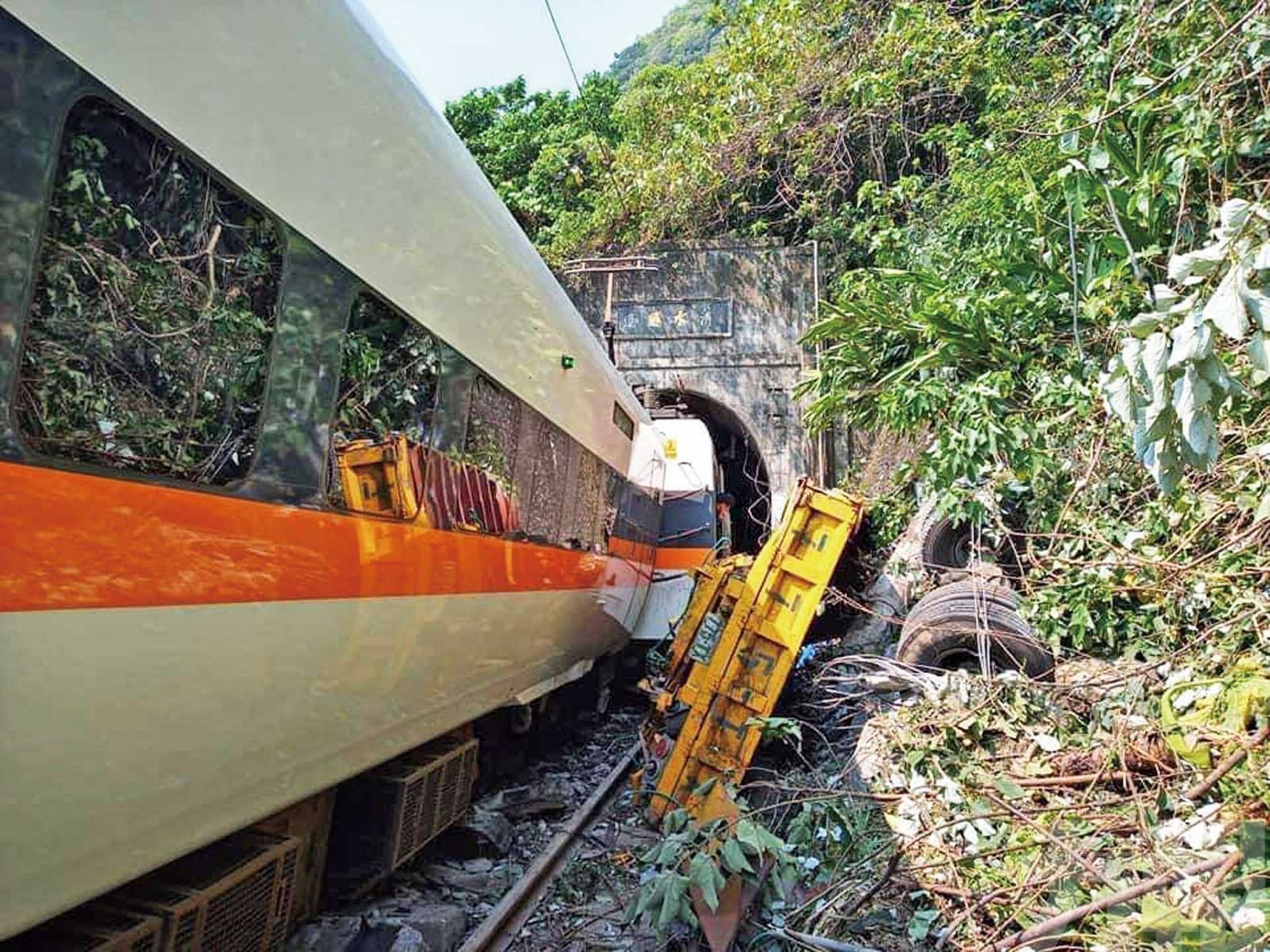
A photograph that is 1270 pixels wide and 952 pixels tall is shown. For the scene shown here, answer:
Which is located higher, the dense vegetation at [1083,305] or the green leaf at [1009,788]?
the dense vegetation at [1083,305]

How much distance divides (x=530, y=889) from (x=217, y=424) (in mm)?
3069

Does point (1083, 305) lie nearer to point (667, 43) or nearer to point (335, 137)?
point (335, 137)

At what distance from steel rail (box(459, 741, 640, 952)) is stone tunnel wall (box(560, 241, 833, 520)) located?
863 cm

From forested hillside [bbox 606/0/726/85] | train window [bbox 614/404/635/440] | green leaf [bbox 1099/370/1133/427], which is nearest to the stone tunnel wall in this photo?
train window [bbox 614/404/635/440]

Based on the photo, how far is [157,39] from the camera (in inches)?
76.5

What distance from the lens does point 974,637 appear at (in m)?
4.92

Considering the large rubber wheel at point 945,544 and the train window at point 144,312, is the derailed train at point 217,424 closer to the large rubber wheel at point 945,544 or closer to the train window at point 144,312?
the train window at point 144,312

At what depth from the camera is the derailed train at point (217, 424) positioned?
1658 mm

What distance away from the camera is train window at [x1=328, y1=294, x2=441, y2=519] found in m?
2.74

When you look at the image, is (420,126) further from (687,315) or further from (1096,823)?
(687,315)

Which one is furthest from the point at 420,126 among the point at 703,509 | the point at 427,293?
the point at 703,509

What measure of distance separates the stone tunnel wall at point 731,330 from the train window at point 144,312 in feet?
38.2

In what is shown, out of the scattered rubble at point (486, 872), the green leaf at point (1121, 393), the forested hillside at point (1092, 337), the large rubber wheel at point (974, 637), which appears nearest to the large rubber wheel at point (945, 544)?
the forested hillside at point (1092, 337)

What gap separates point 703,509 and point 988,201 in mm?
4793
